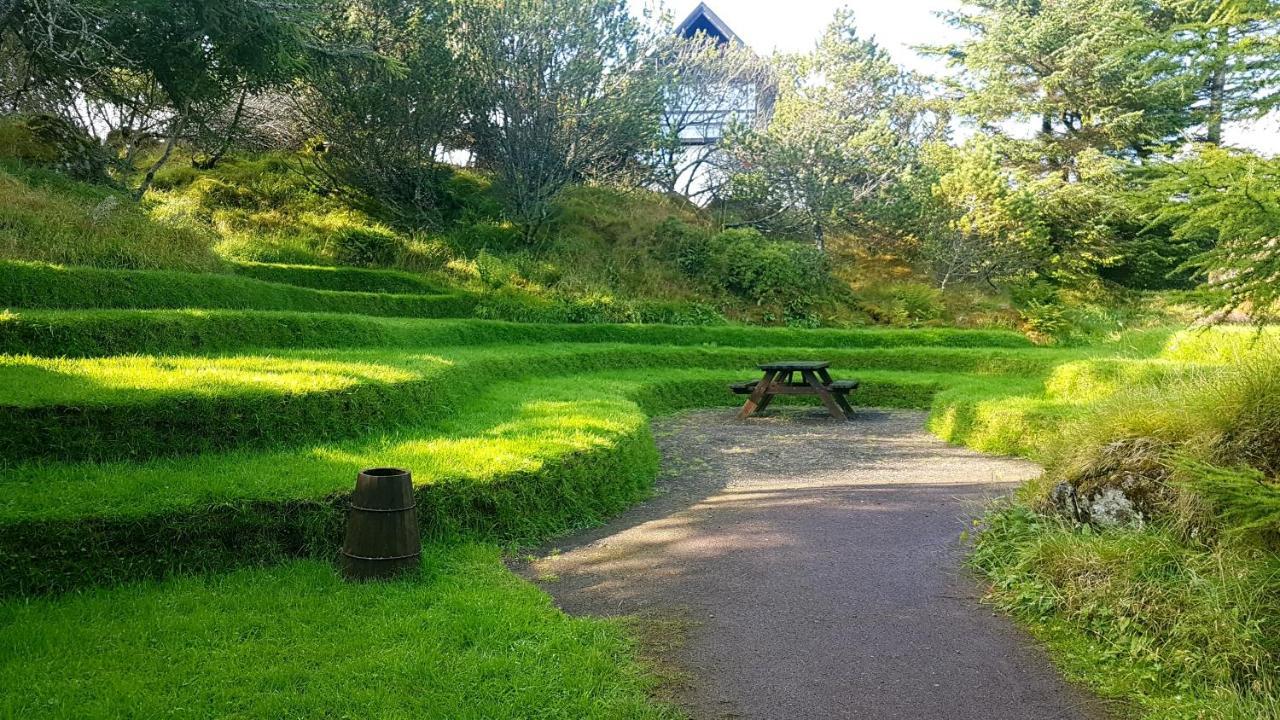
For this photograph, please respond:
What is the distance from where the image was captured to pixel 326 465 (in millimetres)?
5594

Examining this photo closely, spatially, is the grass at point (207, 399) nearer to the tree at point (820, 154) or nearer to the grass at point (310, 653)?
the grass at point (310, 653)

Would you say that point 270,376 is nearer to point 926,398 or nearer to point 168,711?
point 168,711

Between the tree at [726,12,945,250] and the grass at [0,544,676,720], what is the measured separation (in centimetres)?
2049

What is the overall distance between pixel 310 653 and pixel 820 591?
286cm

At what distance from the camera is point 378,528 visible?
4.58m

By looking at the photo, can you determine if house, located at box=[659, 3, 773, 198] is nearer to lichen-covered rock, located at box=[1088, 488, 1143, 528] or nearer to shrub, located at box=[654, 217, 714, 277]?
shrub, located at box=[654, 217, 714, 277]

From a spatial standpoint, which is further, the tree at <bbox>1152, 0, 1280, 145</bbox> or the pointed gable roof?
the pointed gable roof

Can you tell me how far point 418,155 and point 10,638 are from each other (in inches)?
665

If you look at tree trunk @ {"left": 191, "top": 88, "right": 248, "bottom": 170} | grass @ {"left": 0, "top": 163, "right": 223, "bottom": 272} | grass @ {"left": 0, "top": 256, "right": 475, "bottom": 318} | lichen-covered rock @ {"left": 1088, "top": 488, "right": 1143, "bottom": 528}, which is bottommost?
lichen-covered rock @ {"left": 1088, "top": 488, "right": 1143, "bottom": 528}

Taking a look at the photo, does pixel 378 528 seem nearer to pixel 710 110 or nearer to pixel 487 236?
pixel 487 236

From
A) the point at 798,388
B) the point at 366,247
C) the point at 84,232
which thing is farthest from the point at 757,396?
the point at 366,247

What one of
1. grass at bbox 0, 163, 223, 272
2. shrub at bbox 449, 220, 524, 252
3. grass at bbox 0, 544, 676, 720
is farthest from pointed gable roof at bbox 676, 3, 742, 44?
grass at bbox 0, 544, 676, 720

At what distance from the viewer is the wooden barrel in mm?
4578

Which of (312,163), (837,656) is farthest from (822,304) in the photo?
(837,656)
